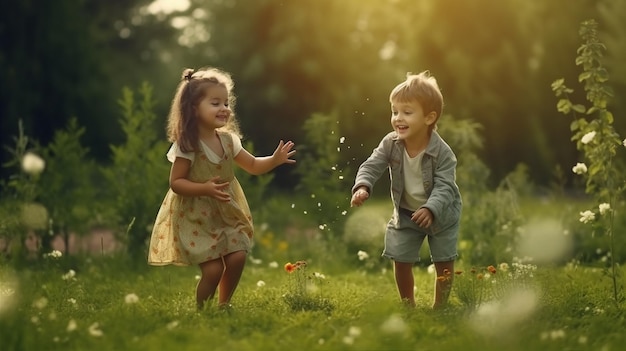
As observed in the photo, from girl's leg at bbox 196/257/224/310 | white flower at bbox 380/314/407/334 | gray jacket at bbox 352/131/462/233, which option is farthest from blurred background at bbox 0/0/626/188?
white flower at bbox 380/314/407/334

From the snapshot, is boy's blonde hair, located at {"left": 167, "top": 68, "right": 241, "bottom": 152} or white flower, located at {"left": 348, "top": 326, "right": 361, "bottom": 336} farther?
boy's blonde hair, located at {"left": 167, "top": 68, "right": 241, "bottom": 152}

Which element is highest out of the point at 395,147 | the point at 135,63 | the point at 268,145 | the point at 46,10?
the point at 135,63

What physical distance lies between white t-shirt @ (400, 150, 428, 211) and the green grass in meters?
0.67

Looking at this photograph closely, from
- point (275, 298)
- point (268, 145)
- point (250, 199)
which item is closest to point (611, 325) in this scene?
point (275, 298)

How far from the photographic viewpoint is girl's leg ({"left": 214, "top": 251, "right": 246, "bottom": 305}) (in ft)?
18.0

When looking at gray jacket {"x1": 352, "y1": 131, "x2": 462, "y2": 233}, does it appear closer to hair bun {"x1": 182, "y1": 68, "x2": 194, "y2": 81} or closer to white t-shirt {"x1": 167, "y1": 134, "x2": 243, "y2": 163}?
white t-shirt {"x1": 167, "y1": 134, "x2": 243, "y2": 163}

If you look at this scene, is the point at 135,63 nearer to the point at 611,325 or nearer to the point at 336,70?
the point at 336,70

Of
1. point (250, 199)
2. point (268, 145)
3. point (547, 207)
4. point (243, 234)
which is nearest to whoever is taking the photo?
point (243, 234)

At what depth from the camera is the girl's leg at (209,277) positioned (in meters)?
5.51

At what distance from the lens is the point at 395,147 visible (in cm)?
581

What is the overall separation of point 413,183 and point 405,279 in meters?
0.63

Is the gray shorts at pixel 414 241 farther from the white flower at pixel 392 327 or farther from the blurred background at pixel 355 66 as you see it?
the blurred background at pixel 355 66

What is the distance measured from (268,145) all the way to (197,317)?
17636mm

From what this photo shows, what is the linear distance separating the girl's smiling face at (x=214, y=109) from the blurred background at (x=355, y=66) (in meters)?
8.39
